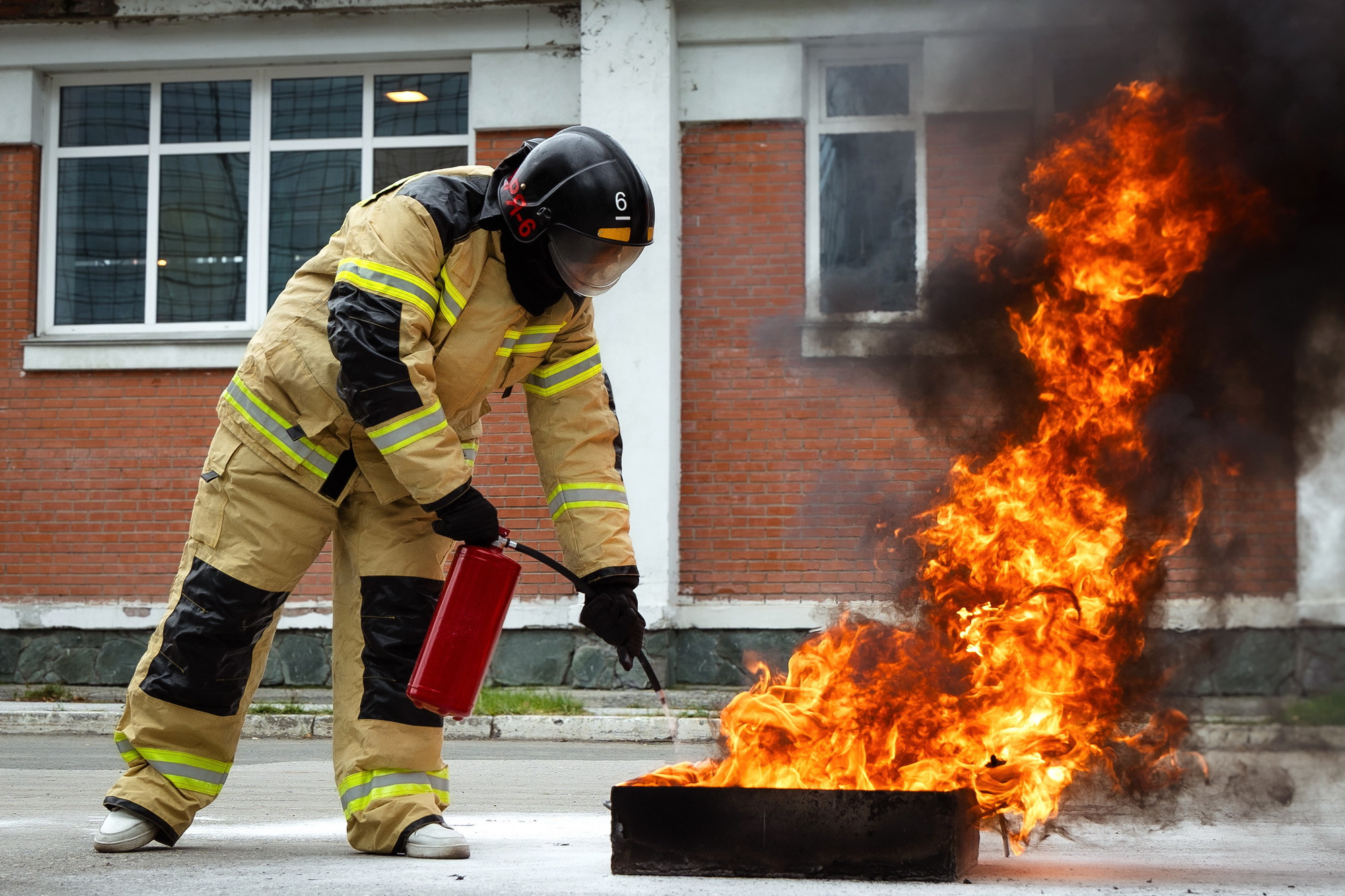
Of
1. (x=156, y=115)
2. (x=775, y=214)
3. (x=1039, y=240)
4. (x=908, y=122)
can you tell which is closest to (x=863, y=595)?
(x=775, y=214)

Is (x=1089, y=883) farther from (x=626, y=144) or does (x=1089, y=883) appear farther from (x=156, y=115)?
(x=156, y=115)

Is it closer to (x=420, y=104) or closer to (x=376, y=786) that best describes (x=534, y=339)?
(x=376, y=786)

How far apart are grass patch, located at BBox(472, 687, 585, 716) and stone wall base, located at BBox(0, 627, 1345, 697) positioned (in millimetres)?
419

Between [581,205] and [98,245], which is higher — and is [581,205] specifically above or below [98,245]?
below

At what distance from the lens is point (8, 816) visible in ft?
15.9

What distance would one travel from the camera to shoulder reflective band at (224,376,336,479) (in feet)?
12.9

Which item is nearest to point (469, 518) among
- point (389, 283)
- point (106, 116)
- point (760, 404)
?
point (389, 283)

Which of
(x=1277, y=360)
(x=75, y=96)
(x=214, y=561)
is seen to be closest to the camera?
(x=214, y=561)

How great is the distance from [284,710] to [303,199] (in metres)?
3.90

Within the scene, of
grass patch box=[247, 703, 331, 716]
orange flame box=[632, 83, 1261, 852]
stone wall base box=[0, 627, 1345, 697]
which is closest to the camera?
orange flame box=[632, 83, 1261, 852]

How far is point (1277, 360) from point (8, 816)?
4.42m

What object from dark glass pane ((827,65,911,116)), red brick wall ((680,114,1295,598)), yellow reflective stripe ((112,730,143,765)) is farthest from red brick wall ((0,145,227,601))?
yellow reflective stripe ((112,730,143,765))

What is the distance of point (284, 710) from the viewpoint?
868 cm

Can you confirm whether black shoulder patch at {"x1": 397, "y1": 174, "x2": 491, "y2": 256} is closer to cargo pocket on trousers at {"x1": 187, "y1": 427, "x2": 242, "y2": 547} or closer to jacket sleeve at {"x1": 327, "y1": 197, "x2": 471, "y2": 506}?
jacket sleeve at {"x1": 327, "y1": 197, "x2": 471, "y2": 506}
